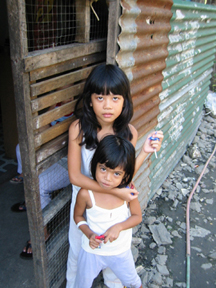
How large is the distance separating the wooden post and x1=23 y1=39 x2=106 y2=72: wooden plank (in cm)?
5

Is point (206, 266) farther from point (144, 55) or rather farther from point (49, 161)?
point (144, 55)

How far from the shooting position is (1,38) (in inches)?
163

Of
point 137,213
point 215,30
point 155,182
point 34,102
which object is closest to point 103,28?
point 34,102

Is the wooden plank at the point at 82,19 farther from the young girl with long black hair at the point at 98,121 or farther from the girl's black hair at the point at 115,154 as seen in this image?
the girl's black hair at the point at 115,154

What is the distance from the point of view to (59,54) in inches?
64.6

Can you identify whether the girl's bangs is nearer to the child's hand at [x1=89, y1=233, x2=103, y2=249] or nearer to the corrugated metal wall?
the corrugated metal wall

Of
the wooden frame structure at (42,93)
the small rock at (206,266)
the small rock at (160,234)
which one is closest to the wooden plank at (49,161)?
the wooden frame structure at (42,93)

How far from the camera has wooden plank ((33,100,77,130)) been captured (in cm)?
162

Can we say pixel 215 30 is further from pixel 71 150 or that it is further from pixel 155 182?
pixel 71 150

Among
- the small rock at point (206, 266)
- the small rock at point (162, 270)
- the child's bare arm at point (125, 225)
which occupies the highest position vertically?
the child's bare arm at point (125, 225)

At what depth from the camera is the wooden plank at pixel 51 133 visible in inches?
66.3

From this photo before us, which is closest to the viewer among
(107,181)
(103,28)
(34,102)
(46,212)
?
(34,102)

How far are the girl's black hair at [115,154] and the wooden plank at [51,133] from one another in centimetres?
32

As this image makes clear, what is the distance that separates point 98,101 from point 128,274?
129 cm
